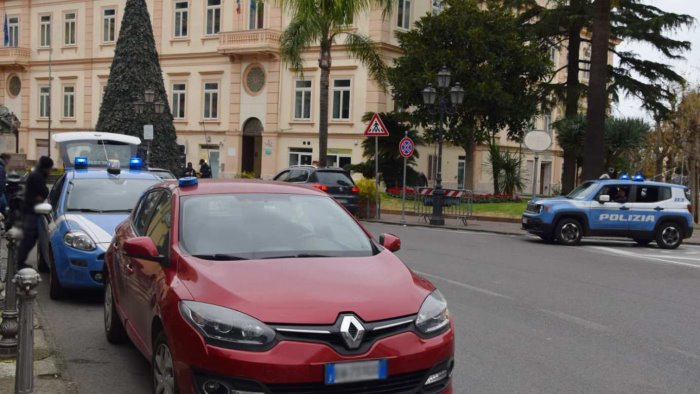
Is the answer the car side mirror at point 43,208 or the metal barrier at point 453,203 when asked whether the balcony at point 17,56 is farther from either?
the car side mirror at point 43,208

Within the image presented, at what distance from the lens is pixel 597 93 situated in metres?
22.5

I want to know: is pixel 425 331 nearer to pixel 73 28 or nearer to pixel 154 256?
pixel 154 256

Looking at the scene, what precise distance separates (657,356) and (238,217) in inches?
172

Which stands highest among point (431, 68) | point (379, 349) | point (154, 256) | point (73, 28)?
point (73, 28)

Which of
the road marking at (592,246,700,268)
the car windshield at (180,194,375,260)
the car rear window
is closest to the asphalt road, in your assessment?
the road marking at (592,246,700,268)

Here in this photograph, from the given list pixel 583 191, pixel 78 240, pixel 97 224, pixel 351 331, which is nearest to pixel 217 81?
pixel 583 191

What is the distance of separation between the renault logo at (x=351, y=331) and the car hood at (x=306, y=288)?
0.19ft

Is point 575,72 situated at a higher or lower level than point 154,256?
higher

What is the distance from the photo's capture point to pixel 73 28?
49438mm

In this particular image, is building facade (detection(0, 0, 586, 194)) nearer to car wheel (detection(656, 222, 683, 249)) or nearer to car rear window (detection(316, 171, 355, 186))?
car rear window (detection(316, 171, 355, 186))

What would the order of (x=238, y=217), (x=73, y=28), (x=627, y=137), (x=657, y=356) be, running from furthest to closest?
(x=73, y=28) < (x=627, y=137) < (x=657, y=356) < (x=238, y=217)

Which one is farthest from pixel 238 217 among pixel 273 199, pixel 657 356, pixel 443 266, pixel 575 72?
pixel 575 72

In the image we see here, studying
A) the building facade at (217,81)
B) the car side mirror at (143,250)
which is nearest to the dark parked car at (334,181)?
the building facade at (217,81)

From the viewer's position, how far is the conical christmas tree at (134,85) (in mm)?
37688
